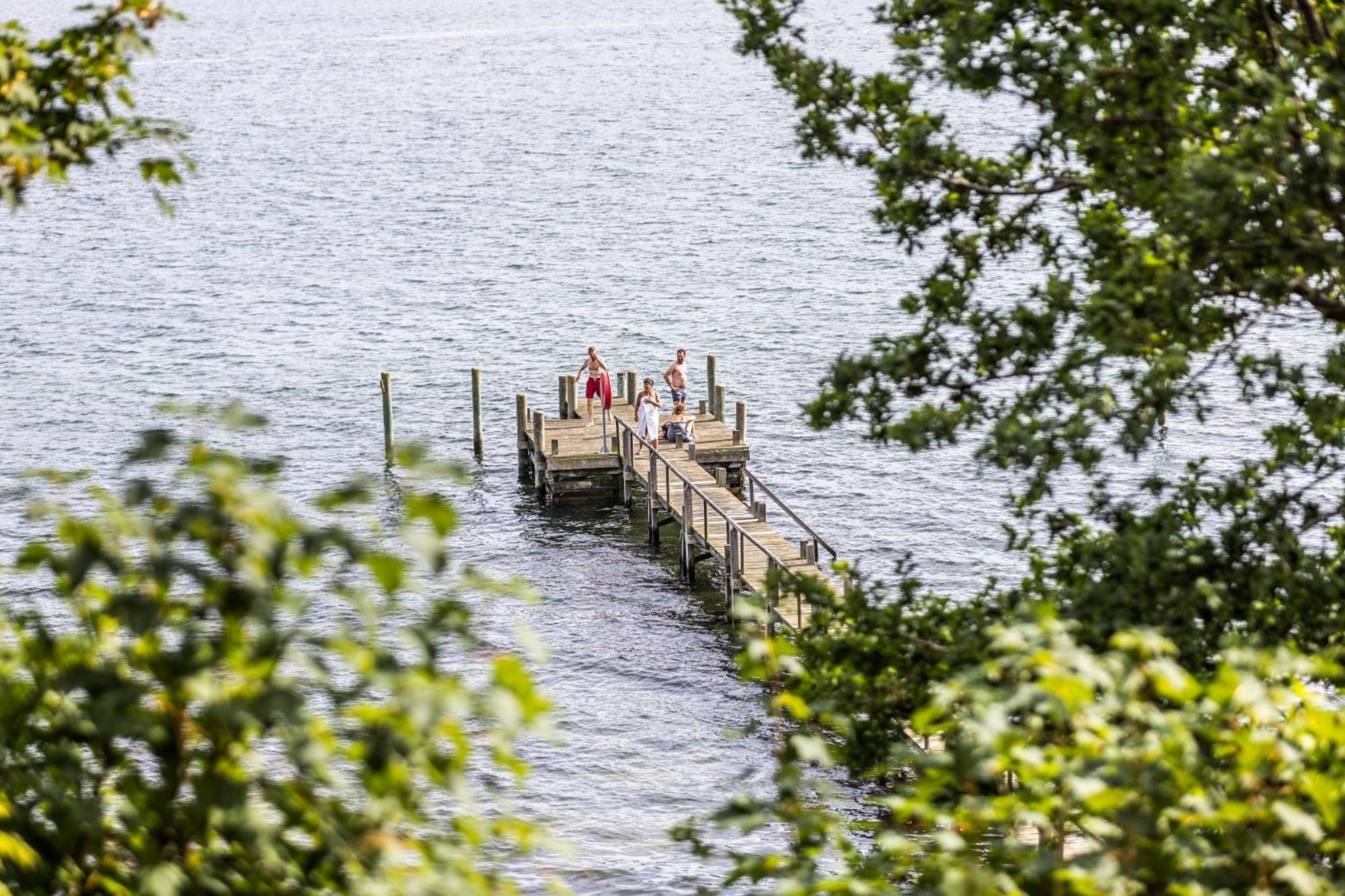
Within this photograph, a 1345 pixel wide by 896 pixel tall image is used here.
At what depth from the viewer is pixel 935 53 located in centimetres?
1244

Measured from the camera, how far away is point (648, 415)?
1344 inches

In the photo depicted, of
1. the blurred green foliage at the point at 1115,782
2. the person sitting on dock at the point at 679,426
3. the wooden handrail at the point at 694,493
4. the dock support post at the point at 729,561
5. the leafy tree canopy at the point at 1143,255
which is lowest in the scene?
the dock support post at the point at 729,561

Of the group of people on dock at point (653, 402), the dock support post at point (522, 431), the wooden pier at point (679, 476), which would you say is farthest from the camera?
the dock support post at point (522, 431)

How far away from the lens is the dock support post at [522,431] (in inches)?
1458

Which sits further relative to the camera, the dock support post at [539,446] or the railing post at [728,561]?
the dock support post at [539,446]

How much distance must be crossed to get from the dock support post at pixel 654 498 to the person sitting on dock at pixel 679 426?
130cm

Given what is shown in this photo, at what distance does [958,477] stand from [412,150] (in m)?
47.2

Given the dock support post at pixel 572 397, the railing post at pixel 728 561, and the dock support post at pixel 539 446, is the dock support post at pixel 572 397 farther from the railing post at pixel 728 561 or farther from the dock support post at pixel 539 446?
the railing post at pixel 728 561

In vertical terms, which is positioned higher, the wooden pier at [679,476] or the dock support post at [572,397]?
the dock support post at [572,397]

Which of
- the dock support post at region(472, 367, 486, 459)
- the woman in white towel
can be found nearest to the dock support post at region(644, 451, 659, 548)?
the woman in white towel

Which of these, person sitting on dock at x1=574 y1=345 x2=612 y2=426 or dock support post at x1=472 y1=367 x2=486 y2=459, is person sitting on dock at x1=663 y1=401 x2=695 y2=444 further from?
dock support post at x1=472 y1=367 x2=486 y2=459

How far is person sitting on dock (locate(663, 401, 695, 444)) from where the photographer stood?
3509 centimetres

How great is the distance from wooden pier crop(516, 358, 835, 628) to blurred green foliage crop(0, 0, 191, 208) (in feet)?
67.1

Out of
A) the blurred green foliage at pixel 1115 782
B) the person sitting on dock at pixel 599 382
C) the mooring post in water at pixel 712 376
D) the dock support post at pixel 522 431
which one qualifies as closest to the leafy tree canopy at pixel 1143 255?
the blurred green foliage at pixel 1115 782
